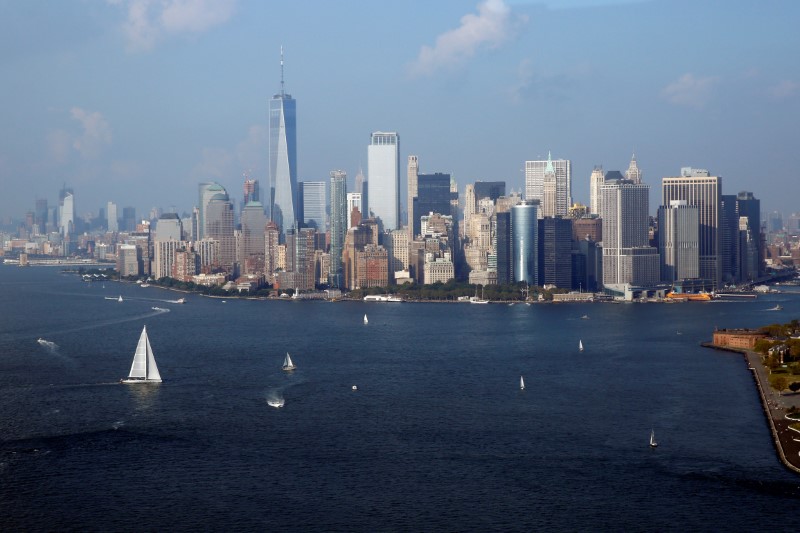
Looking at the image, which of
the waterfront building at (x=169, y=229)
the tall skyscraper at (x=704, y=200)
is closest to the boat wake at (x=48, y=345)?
the tall skyscraper at (x=704, y=200)

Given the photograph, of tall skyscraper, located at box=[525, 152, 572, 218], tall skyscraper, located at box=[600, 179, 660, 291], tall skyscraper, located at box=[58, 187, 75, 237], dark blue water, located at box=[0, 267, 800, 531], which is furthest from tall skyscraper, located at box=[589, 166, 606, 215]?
tall skyscraper, located at box=[58, 187, 75, 237]

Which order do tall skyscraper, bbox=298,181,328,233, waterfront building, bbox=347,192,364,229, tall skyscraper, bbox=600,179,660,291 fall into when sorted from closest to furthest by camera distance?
1. tall skyscraper, bbox=600,179,660,291
2. waterfront building, bbox=347,192,364,229
3. tall skyscraper, bbox=298,181,328,233

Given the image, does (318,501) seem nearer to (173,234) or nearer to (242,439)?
(242,439)

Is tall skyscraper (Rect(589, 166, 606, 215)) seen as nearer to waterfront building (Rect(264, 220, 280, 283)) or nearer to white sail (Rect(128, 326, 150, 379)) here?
waterfront building (Rect(264, 220, 280, 283))

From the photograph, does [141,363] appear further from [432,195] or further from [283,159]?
[283,159]

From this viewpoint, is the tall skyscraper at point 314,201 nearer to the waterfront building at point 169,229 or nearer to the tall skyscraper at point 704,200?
the waterfront building at point 169,229

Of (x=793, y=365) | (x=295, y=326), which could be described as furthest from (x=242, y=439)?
(x=295, y=326)
